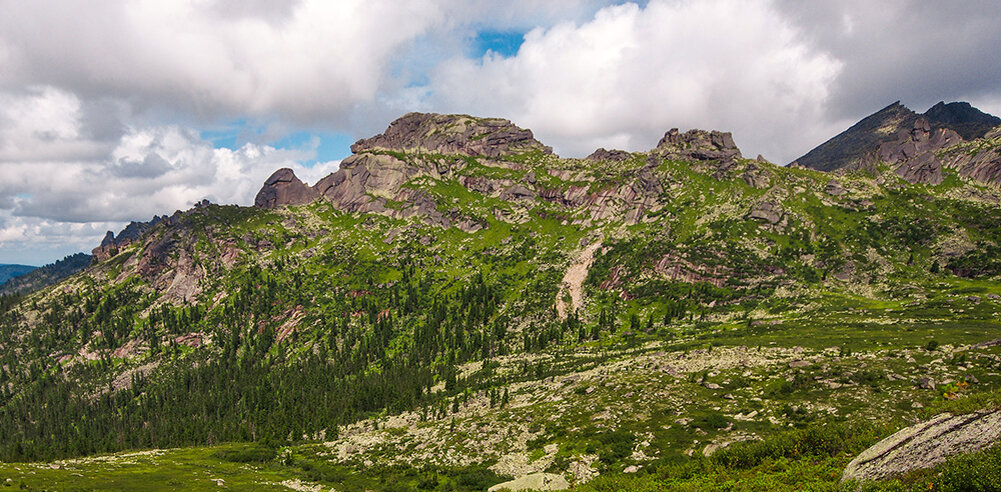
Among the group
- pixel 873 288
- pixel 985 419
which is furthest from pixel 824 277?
pixel 985 419

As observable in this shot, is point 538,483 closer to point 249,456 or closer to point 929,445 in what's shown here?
point 929,445

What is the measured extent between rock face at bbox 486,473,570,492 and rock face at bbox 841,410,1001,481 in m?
28.0

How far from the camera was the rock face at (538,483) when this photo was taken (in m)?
44.3

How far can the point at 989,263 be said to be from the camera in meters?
175

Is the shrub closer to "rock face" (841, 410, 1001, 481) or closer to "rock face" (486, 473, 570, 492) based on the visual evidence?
"rock face" (486, 473, 570, 492)

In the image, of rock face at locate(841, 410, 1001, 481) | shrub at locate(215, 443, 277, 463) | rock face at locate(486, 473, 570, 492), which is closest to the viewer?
rock face at locate(841, 410, 1001, 481)

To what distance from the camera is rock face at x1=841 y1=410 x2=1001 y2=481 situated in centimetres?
1986

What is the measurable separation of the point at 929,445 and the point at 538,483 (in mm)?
33702

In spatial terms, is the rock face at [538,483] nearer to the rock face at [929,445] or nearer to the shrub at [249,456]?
the rock face at [929,445]

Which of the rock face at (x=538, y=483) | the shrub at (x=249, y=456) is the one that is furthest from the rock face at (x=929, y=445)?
the shrub at (x=249, y=456)

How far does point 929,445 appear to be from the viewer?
21312 mm

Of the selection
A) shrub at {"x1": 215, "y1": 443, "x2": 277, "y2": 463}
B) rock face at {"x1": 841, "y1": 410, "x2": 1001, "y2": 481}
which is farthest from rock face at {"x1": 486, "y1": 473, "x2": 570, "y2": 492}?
shrub at {"x1": 215, "y1": 443, "x2": 277, "y2": 463}

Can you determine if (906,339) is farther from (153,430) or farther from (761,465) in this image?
(153,430)

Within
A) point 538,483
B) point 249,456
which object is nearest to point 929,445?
point 538,483
